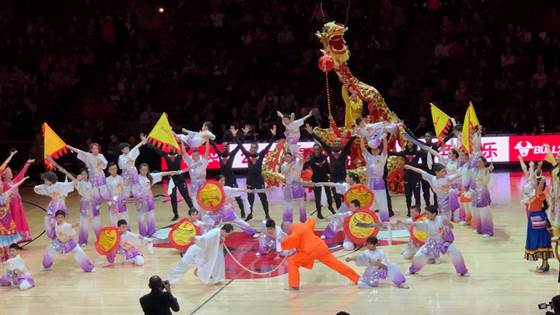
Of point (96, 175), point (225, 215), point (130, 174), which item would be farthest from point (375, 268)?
point (96, 175)

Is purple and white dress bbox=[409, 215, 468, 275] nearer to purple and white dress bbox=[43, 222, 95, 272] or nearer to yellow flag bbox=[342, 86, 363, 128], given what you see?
purple and white dress bbox=[43, 222, 95, 272]

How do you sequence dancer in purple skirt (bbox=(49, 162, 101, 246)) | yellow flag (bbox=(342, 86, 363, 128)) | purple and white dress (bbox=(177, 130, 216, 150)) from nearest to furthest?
1. dancer in purple skirt (bbox=(49, 162, 101, 246))
2. purple and white dress (bbox=(177, 130, 216, 150))
3. yellow flag (bbox=(342, 86, 363, 128))

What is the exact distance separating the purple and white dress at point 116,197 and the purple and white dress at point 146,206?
35 cm

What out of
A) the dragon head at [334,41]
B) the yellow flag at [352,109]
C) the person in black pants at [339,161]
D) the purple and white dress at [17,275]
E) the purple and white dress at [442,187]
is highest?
the dragon head at [334,41]

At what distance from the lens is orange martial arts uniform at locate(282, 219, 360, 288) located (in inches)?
484

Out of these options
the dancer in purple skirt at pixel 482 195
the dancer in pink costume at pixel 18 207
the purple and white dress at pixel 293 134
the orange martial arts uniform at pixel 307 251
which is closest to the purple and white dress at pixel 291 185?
the purple and white dress at pixel 293 134

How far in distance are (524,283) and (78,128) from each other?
1575cm

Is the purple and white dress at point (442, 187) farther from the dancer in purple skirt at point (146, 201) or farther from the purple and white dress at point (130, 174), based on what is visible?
the purple and white dress at point (130, 174)

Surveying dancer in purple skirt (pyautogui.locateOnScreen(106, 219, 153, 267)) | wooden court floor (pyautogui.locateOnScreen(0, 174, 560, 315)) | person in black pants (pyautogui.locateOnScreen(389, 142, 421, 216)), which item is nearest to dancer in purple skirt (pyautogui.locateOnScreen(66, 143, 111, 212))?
wooden court floor (pyautogui.locateOnScreen(0, 174, 560, 315))

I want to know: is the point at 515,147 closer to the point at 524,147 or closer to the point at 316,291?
the point at 524,147

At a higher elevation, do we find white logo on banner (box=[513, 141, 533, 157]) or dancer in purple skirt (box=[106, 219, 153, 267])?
white logo on banner (box=[513, 141, 533, 157])

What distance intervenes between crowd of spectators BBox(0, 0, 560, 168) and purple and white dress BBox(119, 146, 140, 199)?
6.62 metres

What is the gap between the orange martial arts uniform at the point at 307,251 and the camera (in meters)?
12.3

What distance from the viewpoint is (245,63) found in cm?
2598
